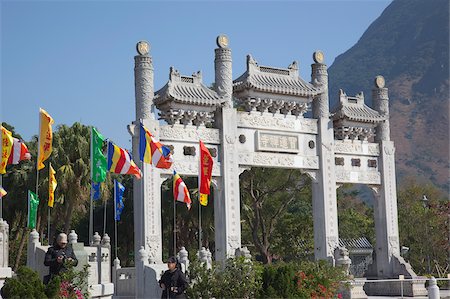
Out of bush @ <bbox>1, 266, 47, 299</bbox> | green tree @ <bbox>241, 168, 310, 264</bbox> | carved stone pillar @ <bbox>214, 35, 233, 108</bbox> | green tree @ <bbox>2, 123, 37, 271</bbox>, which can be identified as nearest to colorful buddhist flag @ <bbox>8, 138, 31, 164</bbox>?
carved stone pillar @ <bbox>214, 35, 233, 108</bbox>

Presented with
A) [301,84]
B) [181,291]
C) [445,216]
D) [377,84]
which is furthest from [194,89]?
[445,216]

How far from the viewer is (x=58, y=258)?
12.9m

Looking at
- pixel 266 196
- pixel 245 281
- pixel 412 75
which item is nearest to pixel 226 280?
pixel 245 281

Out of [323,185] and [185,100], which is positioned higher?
[185,100]

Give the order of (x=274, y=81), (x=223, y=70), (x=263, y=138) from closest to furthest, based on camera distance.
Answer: (x=223, y=70)
(x=263, y=138)
(x=274, y=81)

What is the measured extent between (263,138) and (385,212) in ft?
20.4

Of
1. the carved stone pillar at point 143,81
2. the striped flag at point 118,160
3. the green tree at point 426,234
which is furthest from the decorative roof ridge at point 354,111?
the striped flag at point 118,160

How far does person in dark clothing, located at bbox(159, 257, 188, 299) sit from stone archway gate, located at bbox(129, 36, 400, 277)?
9.53 metres

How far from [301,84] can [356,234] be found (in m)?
17.8

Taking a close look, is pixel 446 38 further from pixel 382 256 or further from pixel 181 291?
pixel 181 291

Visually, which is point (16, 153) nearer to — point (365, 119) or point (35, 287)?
point (35, 287)

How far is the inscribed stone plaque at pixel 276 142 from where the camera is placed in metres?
26.3

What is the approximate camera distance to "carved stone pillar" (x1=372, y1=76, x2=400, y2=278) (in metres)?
28.8

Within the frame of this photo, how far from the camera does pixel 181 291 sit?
1327cm
